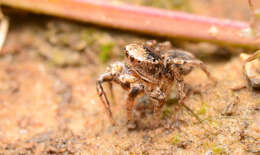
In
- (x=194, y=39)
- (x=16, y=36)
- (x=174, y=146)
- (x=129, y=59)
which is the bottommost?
(x=174, y=146)

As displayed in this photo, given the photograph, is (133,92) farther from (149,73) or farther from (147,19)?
(147,19)

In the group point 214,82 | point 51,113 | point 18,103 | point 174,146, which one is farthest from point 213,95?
point 18,103

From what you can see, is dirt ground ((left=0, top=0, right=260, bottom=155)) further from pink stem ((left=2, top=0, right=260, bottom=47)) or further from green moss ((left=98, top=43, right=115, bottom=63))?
pink stem ((left=2, top=0, right=260, bottom=47))

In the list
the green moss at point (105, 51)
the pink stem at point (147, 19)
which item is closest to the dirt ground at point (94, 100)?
the green moss at point (105, 51)

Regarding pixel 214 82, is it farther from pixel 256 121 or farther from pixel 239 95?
pixel 256 121

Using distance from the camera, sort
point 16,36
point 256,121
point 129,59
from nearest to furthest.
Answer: point 256,121 < point 129,59 < point 16,36

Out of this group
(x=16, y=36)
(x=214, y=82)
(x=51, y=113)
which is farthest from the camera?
(x=16, y=36)
